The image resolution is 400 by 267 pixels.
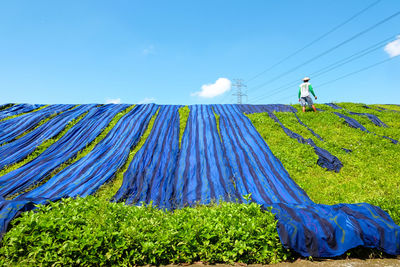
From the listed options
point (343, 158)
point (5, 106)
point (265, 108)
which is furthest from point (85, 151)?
point (265, 108)

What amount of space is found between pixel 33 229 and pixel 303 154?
7.86 m

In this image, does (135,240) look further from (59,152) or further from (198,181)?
(59,152)

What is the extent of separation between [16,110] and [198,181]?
13086 millimetres

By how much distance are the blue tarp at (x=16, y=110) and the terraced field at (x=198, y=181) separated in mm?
51

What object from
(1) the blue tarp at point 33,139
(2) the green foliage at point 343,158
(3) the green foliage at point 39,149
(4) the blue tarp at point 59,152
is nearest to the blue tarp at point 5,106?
(1) the blue tarp at point 33,139

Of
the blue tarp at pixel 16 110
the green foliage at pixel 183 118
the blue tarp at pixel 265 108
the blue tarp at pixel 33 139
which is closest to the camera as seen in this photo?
the blue tarp at pixel 33 139

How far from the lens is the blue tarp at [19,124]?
9.41 metres

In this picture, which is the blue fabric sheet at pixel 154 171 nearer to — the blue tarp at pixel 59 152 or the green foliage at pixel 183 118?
the green foliage at pixel 183 118

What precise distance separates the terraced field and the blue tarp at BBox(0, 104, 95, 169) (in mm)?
59

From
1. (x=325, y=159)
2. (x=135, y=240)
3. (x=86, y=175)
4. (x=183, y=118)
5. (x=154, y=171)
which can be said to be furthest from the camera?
(x=183, y=118)

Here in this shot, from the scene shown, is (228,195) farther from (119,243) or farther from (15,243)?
(15,243)

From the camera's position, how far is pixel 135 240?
3227 mm

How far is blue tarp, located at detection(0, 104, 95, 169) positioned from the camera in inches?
308

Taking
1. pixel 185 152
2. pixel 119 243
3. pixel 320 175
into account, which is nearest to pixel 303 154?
pixel 320 175
